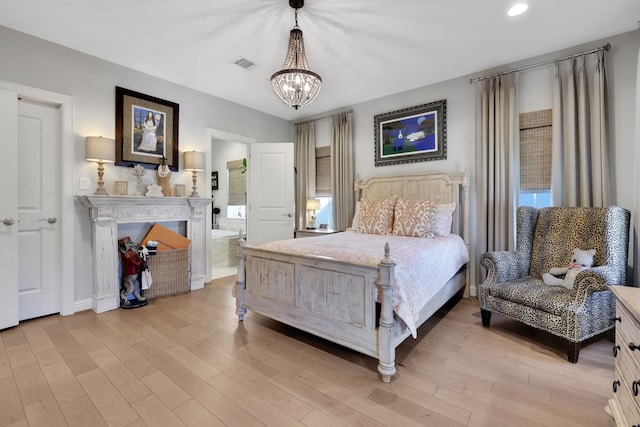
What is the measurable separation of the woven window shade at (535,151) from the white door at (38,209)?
4877 millimetres

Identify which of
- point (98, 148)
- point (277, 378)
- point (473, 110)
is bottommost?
point (277, 378)

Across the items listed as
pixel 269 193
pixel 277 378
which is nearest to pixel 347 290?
pixel 277 378

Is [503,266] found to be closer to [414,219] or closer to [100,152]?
[414,219]

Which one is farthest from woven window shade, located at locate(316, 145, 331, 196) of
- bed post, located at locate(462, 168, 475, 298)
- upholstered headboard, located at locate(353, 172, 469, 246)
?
bed post, located at locate(462, 168, 475, 298)

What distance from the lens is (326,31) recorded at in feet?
8.87

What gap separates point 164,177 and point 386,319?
3.18m

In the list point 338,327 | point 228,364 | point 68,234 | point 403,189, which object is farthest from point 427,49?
point 68,234

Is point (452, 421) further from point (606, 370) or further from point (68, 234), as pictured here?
point (68, 234)

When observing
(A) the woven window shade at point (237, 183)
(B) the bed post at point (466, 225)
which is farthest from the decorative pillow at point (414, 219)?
(A) the woven window shade at point (237, 183)

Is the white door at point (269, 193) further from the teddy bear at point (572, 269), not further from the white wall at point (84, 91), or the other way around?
the teddy bear at point (572, 269)

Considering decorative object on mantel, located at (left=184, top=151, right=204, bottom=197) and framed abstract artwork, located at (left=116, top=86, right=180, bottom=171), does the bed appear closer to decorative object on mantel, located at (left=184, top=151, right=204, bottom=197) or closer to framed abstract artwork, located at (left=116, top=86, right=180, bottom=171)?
decorative object on mantel, located at (left=184, top=151, right=204, bottom=197)

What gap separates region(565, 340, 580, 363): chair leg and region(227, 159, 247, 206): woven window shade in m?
5.57

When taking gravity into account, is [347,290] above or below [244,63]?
below

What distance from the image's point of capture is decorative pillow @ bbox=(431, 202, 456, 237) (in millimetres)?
3332
